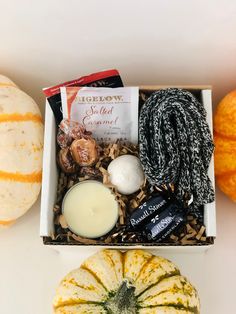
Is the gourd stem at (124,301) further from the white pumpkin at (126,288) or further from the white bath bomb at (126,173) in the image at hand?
the white bath bomb at (126,173)

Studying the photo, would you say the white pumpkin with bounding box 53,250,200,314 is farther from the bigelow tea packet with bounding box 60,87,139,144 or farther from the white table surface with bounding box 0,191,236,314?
the bigelow tea packet with bounding box 60,87,139,144

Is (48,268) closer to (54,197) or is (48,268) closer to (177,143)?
(54,197)

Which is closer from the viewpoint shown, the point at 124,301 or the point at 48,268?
the point at 124,301

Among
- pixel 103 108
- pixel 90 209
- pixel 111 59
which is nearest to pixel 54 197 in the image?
pixel 90 209

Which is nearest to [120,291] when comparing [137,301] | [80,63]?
[137,301]

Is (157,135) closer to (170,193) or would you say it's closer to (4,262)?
(170,193)

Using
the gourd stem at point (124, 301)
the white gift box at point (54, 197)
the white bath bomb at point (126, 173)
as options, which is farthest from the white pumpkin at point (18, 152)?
the gourd stem at point (124, 301)

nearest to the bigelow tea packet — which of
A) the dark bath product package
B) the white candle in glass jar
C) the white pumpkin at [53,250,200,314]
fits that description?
the dark bath product package
